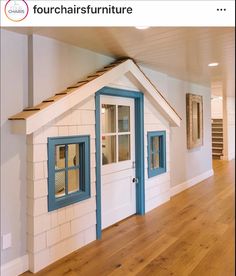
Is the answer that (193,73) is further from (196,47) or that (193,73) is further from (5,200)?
(5,200)

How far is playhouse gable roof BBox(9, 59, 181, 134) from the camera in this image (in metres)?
2.26

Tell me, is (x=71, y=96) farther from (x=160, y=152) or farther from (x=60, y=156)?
(x=160, y=152)

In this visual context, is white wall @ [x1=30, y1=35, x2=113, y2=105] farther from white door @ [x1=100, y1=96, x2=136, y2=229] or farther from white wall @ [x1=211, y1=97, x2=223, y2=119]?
white wall @ [x1=211, y1=97, x2=223, y2=119]

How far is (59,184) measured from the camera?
2.77 meters

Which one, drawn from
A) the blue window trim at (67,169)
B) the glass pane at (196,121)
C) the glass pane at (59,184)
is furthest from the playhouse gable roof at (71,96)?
the glass pane at (196,121)

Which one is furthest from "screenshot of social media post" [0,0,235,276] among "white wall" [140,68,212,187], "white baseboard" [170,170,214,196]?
"white baseboard" [170,170,214,196]

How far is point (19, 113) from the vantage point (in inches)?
94.4

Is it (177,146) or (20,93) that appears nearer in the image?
(20,93)

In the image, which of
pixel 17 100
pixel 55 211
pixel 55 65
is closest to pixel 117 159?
pixel 55 211

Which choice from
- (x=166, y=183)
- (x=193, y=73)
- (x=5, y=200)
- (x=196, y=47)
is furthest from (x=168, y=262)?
(x=193, y=73)

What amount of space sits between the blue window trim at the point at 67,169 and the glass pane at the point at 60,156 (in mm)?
68

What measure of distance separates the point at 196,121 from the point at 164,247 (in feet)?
11.6

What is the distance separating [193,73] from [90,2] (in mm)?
3110

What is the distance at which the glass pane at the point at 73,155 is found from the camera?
2.86m
